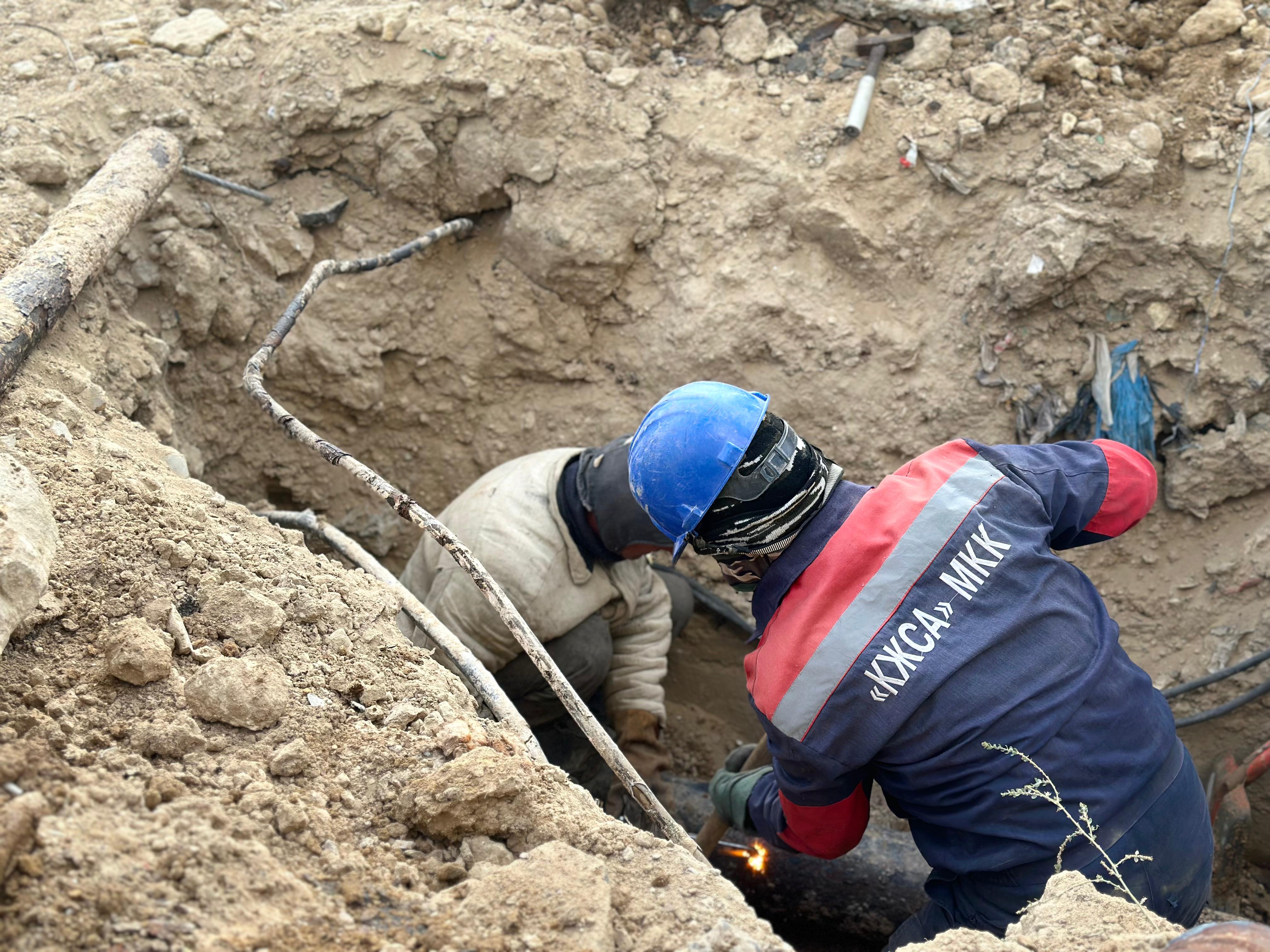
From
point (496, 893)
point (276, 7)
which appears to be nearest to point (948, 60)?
point (276, 7)

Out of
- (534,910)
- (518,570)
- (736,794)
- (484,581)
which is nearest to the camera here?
(534,910)

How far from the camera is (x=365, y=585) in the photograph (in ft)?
6.73

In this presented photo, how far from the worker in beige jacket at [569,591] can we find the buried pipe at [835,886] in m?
0.39

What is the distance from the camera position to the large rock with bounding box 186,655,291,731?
1.54m

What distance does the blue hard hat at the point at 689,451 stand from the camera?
1966mm

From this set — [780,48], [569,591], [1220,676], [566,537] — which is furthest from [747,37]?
[1220,676]

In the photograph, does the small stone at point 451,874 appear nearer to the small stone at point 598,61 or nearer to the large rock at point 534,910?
the large rock at point 534,910

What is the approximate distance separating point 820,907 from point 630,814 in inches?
26.7

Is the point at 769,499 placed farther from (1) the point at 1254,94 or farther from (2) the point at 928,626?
(1) the point at 1254,94

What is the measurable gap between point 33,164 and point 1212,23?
3.99 meters

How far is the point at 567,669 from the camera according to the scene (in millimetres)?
3025

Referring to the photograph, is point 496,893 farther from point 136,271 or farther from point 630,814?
point 136,271

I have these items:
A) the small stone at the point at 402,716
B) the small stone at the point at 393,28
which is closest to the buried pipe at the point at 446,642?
the small stone at the point at 402,716

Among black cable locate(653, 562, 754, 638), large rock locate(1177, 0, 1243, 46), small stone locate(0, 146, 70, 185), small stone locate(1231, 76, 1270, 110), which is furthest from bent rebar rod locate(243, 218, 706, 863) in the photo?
large rock locate(1177, 0, 1243, 46)
